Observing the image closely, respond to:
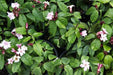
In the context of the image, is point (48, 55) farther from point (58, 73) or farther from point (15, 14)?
point (15, 14)

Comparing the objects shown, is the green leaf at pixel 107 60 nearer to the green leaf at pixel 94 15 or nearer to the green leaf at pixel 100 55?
the green leaf at pixel 100 55

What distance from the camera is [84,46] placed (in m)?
1.63

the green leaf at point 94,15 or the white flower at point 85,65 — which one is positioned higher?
the green leaf at point 94,15

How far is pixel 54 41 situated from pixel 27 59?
0.33 m

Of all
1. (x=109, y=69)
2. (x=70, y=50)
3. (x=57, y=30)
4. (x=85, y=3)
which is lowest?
(x=109, y=69)

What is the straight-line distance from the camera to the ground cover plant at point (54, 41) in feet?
4.92

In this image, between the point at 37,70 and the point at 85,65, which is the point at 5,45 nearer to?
the point at 37,70

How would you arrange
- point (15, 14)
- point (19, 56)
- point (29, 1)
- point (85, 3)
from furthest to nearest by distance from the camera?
point (85, 3)
point (29, 1)
point (15, 14)
point (19, 56)

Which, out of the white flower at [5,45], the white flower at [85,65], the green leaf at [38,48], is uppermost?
the white flower at [5,45]

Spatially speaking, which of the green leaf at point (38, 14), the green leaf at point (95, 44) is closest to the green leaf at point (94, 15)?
the green leaf at point (95, 44)

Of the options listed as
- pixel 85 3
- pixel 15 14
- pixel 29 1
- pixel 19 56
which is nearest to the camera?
pixel 19 56

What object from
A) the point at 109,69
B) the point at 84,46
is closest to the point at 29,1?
the point at 84,46

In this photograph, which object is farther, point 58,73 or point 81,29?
point 81,29

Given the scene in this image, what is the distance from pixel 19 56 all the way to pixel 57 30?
423 mm
